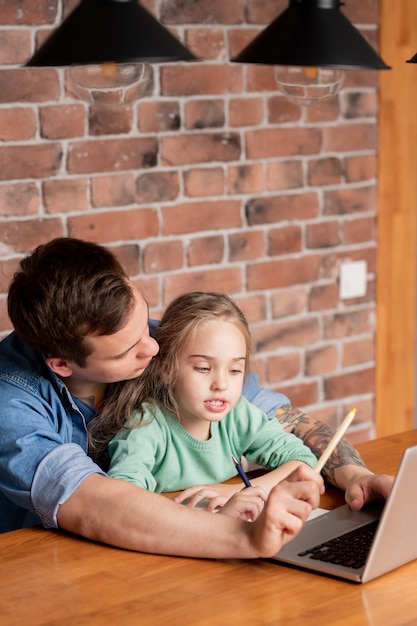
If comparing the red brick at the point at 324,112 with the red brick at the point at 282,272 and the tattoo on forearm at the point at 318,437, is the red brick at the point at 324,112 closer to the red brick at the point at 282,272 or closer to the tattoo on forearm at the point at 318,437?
the red brick at the point at 282,272

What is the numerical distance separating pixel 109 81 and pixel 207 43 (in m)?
1.14

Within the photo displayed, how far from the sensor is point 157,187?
8.93 ft

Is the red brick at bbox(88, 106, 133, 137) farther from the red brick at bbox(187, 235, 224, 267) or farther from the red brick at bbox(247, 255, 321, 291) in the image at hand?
the red brick at bbox(247, 255, 321, 291)

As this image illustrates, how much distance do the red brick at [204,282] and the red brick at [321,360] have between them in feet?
1.19

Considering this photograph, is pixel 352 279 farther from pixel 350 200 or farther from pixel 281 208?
pixel 281 208

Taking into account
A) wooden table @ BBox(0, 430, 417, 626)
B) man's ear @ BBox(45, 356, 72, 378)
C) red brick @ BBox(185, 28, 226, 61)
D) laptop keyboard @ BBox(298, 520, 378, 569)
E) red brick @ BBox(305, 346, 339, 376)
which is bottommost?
red brick @ BBox(305, 346, 339, 376)

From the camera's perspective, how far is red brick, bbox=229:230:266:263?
9.50 ft

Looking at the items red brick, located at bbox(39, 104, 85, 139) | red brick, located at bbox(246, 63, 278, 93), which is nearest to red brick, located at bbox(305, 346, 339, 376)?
red brick, located at bbox(246, 63, 278, 93)

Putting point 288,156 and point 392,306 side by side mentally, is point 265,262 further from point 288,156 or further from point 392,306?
point 392,306

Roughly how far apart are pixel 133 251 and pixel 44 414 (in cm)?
104

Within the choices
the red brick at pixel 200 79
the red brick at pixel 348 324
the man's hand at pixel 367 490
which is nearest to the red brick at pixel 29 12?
the red brick at pixel 200 79

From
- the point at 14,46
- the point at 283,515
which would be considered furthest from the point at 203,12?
the point at 283,515

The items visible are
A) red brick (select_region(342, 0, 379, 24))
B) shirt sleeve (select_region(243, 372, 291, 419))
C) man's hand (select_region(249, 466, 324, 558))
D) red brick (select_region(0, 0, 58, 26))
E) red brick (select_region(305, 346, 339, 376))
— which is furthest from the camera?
red brick (select_region(305, 346, 339, 376))

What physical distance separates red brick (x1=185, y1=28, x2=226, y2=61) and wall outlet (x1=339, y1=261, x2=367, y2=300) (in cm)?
77
